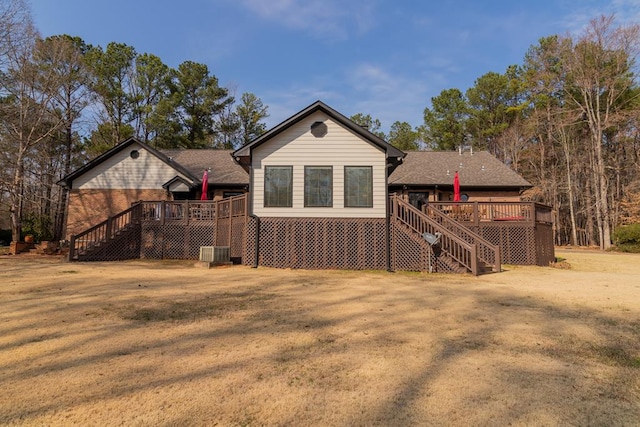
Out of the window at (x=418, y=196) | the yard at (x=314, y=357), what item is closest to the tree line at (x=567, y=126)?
the window at (x=418, y=196)

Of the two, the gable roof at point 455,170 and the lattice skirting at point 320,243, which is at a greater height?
the gable roof at point 455,170

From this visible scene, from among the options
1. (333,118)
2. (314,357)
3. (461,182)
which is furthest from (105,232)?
(461,182)

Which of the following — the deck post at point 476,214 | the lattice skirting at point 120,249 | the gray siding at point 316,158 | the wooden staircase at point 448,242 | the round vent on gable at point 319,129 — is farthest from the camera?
the lattice skirting at point 120,249

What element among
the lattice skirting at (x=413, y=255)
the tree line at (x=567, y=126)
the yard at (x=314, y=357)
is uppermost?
the tree line at (x=567, y=126)

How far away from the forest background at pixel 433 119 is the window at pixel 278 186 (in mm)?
13445

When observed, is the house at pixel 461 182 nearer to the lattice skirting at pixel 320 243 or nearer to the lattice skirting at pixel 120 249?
the lattice skirting at pixel 320 243

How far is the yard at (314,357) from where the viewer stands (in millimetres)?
2797

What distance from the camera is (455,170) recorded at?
887 inches

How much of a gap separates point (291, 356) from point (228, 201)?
11275 millimetres

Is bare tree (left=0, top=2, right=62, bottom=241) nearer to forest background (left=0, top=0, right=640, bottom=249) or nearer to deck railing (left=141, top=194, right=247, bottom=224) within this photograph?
forest background (left=0, top=0, right=640, bottom=249)

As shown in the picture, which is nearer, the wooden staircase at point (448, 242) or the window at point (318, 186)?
the wooden staircase at point (448, 242)

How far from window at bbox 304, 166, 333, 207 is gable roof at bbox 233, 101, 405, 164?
168cm

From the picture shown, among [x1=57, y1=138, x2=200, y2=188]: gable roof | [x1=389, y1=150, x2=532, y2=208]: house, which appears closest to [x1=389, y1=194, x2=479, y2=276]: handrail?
[x1=389, y1=150, x2=532, y2=208]: house

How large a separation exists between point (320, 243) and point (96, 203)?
1436cm
